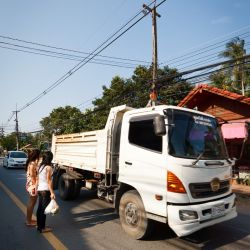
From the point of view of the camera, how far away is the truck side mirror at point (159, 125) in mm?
5531

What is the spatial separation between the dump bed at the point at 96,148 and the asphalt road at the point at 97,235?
1200 mm

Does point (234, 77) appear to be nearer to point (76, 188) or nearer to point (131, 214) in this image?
point (76, 188)

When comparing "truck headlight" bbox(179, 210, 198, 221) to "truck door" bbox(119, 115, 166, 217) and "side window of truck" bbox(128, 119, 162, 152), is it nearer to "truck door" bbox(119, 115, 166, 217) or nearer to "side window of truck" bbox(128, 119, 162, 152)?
"truck door" bbox(119, 115, 166, 217)

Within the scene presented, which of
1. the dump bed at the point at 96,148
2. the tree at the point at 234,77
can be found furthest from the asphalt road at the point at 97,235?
the tree at the point at 234,77

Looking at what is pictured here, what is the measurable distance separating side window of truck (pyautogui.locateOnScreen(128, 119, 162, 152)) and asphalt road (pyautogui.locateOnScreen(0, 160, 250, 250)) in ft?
5.53

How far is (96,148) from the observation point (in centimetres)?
828

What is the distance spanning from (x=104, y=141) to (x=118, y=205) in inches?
64.1

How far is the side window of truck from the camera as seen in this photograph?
594 centimetres

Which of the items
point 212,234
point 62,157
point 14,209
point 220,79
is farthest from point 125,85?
point 212,234

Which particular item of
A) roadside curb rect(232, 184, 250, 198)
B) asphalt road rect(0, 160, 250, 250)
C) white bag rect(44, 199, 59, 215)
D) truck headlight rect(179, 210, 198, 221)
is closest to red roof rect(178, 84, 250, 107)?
roadside curb rect(232, 184, 250, 198)

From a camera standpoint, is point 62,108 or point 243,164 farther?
point 62,108

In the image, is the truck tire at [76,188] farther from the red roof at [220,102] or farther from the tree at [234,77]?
the tree at [234,77]

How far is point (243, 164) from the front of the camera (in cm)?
1756

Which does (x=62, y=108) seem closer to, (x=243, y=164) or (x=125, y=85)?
(x=125, y=85)
